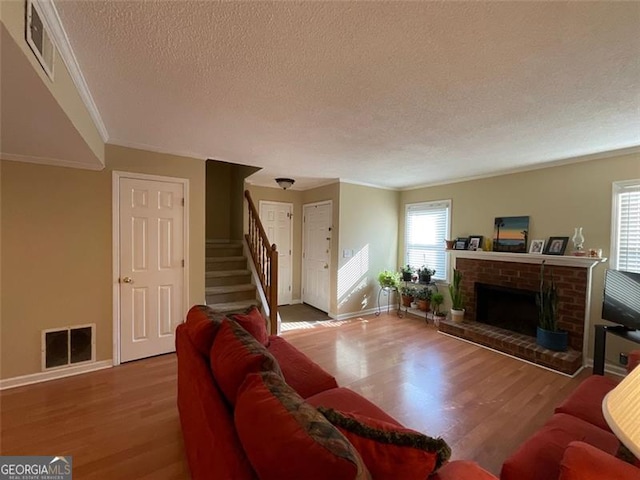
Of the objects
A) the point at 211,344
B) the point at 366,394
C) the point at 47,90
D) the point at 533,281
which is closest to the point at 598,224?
the point at 533,281

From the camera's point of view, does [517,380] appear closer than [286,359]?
No

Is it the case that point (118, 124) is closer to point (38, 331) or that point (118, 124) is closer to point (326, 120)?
point (326, 120)

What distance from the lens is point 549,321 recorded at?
325cm

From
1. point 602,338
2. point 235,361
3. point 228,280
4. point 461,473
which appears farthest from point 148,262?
point 602,338

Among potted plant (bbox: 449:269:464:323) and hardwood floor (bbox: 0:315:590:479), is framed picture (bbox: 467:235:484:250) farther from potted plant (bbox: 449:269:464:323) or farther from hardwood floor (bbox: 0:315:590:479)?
hardwood floor (bbox: 0:315:590:479)

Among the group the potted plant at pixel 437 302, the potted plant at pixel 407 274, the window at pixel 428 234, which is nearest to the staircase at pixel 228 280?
the potted plant at pixel 407 274

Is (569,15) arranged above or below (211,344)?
above

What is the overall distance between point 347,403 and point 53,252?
3030mm

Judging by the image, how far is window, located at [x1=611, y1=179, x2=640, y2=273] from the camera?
9.39 ft

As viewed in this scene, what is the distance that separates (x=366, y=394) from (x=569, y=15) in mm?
2792

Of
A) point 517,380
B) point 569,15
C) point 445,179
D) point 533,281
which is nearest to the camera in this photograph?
point 569,15

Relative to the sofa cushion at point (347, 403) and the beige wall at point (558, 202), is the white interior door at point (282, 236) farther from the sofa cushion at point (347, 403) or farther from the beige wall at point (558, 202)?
the sofa cushion at point (347, 403)

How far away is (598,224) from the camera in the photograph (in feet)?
10.2

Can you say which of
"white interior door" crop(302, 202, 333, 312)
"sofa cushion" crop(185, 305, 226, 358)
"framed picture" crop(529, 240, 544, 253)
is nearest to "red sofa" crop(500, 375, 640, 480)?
"sofa cushion" crop(185, 305, 226, 358)
